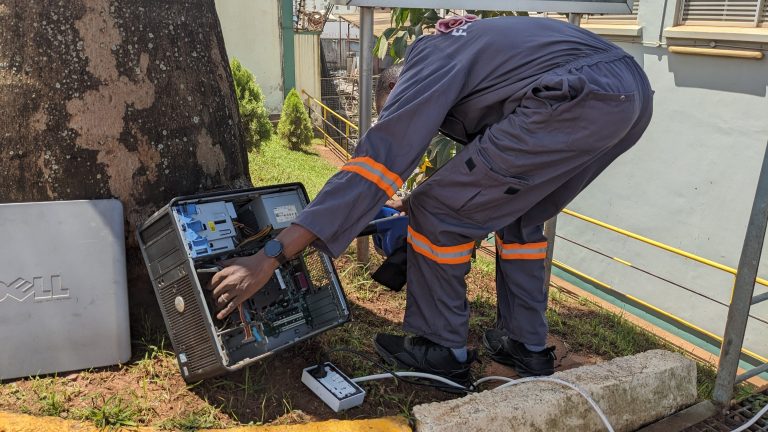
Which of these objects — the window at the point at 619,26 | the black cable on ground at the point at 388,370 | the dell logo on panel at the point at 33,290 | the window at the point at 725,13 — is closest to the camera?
the dell logo on panel at the point at 33,290

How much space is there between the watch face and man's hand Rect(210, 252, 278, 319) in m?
0.02

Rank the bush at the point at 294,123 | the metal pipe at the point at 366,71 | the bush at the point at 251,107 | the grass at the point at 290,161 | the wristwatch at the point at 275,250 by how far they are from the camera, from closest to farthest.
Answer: the wristwatch at the point at 275,250 → the metal pipe at the point at 366,71 → the grass at the point at 290,161 → the bush at the point at 251,107 → the bush at the point at 294,123

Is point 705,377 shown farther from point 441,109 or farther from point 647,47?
point 647,47

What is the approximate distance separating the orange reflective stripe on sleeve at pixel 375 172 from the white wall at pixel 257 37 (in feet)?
50.6

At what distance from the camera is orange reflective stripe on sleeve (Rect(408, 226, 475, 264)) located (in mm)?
2445

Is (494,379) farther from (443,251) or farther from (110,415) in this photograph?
(110,415)

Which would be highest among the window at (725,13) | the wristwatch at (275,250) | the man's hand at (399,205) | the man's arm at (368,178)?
the window at (725,13)

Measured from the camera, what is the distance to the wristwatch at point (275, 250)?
6.90 feet

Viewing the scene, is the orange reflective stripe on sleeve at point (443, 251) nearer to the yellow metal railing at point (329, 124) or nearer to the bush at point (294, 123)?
the yellow metal railing at point (329, 124)

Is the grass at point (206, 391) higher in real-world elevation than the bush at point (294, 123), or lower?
higher

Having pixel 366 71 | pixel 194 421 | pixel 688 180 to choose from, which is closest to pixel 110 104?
pixel 194 421

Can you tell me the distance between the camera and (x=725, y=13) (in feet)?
26.0

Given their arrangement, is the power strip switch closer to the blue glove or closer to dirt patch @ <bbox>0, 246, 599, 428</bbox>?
dirt patch @ <bbox>0, 246, 599, 428</bbox>

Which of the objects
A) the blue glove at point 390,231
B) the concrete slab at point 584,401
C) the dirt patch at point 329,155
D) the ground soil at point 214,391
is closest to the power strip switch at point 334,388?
the ground soil at point 214,391
